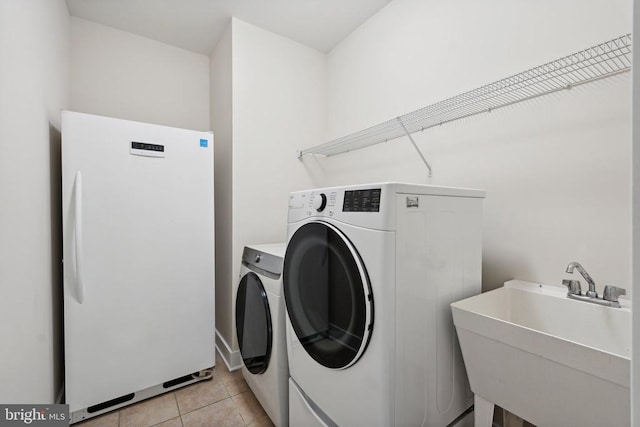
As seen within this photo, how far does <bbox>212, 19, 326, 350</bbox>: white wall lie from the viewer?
6.83ft

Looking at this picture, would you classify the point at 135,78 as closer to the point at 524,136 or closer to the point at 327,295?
the point at 327,295

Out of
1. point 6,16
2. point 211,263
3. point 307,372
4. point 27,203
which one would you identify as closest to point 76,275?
point 27,203

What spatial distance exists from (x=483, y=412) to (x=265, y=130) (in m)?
2.07

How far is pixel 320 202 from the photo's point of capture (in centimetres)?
114

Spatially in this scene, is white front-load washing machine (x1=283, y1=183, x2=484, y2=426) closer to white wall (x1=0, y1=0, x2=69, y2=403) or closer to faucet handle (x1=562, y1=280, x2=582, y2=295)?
faucet handle (x1=562, y1=280, x2=582, y2=295)

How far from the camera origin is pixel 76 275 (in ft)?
4.75

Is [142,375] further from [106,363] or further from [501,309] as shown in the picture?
[501,309]

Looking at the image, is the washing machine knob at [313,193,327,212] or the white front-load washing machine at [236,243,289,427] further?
the white front-load washing machine at [236,243,289,427]

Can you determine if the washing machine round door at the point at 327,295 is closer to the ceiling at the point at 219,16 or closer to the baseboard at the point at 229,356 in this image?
the baseboard at the point at 229,356

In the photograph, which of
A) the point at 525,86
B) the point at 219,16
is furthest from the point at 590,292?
the point at 219,16

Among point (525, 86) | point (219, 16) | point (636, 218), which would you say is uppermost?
point (219, 16)

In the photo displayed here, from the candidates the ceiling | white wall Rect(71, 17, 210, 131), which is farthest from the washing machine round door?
white wall Rect(71, 17, 210, 131)

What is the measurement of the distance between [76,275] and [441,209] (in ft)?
5.77

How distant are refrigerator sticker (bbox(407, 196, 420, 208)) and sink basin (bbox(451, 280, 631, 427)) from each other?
399 mm
